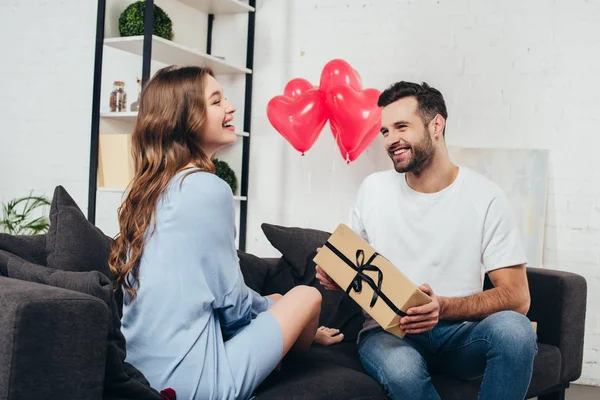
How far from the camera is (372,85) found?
3.68 m

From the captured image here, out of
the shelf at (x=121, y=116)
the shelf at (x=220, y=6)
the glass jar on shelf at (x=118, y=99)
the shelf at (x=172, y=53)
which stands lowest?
the shelf at (x=121, y=116)

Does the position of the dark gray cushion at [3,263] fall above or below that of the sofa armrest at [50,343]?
above

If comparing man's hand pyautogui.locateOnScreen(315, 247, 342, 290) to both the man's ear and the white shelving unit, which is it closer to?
the man's ear

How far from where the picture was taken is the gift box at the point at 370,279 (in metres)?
1.76

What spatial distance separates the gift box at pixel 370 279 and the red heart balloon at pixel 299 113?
1388 millimetres

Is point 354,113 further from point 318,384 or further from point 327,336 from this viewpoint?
point 318,384

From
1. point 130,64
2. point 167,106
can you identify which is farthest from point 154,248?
point 130,64

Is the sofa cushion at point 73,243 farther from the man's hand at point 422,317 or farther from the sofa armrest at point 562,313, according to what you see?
the sofa armrest at point 562,313

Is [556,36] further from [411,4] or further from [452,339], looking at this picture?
[452,339]

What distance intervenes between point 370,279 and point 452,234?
0.41 meters

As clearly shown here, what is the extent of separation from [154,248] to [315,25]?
2.50 metres

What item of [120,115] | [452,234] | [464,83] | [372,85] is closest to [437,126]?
[452,234]

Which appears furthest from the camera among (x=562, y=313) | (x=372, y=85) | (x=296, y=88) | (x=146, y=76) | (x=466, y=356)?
(x=372, y=85)

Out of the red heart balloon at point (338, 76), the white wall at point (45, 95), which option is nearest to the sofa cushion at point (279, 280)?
the red heart balloon at point (338, 76)
